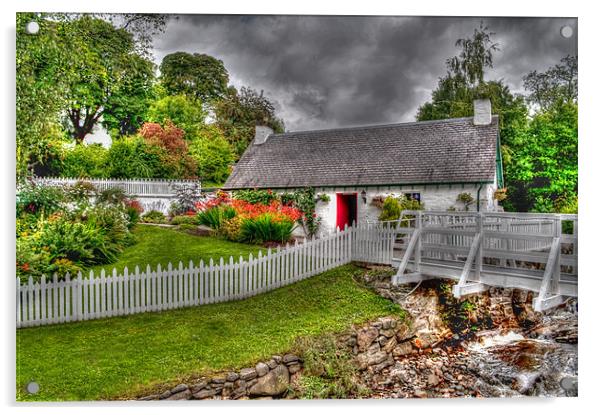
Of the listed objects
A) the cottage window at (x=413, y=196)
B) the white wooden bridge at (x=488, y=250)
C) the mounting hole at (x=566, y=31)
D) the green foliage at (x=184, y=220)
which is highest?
the mounting hole at (x=566, y=31)

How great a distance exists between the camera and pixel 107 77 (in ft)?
13.1

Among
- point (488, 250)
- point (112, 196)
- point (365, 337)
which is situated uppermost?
point (112, 196)

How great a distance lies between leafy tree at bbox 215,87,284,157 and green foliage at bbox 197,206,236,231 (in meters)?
0.55

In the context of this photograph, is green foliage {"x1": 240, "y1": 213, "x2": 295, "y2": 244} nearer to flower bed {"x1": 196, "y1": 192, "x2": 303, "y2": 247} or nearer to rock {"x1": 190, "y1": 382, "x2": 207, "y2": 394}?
flower bed {"x1": 196, "y1": 192, "x2": 303, "y2": 247}

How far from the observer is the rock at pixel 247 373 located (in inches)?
141

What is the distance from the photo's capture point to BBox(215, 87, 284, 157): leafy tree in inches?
156

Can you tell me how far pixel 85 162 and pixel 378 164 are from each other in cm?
280

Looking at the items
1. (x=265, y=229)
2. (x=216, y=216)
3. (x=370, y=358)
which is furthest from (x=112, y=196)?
(x=370, y=358)

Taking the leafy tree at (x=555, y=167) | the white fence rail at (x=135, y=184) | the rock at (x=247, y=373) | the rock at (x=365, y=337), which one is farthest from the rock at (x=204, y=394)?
the leafy tree at (x=555, y=167)

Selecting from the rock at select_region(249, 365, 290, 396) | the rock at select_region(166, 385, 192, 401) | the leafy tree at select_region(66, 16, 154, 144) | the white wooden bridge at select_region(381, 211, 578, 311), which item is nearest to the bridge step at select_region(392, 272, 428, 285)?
the white wooden bridge at select_region(381, 211, 578, 311)

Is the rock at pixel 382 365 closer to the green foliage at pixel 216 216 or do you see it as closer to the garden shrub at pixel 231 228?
the garden shrub at pixel 231 228

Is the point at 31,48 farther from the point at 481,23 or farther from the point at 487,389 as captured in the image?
the point at 487,389

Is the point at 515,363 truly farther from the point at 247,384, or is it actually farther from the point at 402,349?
the point at 247,384

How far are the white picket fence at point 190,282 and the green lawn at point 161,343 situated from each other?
9 centimetres
